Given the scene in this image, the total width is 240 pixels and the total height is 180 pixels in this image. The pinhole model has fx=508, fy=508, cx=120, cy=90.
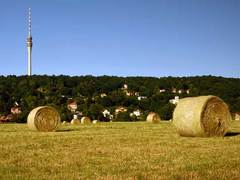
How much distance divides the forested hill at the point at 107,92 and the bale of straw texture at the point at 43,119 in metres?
31.9

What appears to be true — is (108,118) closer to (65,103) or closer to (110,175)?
(65,103)

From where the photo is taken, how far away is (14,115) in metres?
63.9

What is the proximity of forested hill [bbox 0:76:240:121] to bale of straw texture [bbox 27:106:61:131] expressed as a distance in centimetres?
3194

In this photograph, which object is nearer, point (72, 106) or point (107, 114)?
point (107, 114)

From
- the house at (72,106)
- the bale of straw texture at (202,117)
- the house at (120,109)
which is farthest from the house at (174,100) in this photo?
the bale of straw texture at (202,117)

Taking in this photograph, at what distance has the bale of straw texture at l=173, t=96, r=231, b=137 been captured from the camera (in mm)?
21547

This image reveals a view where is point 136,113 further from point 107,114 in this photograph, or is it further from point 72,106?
point 72,106

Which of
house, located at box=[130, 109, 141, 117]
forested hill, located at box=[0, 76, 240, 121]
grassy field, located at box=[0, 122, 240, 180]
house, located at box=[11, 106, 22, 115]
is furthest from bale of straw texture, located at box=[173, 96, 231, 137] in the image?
house, located at box=[11, 106, 22, 115]

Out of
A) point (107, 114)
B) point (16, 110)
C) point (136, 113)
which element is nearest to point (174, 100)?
point (136, 113)

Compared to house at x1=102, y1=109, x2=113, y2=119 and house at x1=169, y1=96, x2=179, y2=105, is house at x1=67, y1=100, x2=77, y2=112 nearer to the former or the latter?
house at x1=102, y1=109, x2=113, y2=119

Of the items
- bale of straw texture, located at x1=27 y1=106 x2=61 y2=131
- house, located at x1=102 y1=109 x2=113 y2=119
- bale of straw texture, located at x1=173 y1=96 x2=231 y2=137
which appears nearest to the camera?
bale of straw texture, located at x1=173 y1=96 x2=231 y2=137

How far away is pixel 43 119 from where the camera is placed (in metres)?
30.8

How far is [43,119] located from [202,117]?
12357 mm

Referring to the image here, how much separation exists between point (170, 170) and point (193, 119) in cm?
1056
